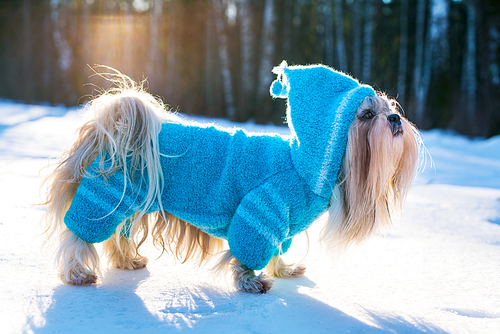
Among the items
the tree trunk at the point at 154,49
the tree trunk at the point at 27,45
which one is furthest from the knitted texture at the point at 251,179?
the tree trunk at the point at 27,45

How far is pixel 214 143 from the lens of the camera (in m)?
2.07

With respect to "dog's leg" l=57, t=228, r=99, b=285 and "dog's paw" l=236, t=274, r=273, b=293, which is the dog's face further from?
"dog's leg" l=57, t=228, r=99, b=285

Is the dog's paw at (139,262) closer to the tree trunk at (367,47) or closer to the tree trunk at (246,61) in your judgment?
the tree trunk at (246,61)

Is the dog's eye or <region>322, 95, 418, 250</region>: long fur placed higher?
the dog's eye

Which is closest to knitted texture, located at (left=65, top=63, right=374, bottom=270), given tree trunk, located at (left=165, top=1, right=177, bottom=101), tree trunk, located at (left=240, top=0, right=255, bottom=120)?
tree trunk, located at (left=240, top=0, right=255, bottom=120)

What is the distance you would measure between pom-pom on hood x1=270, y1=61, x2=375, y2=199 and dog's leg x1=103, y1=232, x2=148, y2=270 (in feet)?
3.46

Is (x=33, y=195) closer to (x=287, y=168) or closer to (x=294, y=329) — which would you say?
(x=287, y=168)

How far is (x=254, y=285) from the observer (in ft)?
6.57

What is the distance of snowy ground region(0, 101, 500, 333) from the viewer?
1.59m

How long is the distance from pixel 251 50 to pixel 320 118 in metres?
12.5

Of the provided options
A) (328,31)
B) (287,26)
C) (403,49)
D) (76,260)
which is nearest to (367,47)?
(403,49)

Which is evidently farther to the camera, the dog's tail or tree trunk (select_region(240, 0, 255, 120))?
tree trunk (select_region(240, 0, 255, 120))

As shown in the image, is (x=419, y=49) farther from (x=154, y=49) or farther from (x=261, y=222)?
(x=261, y=222)

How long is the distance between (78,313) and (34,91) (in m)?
18.9
